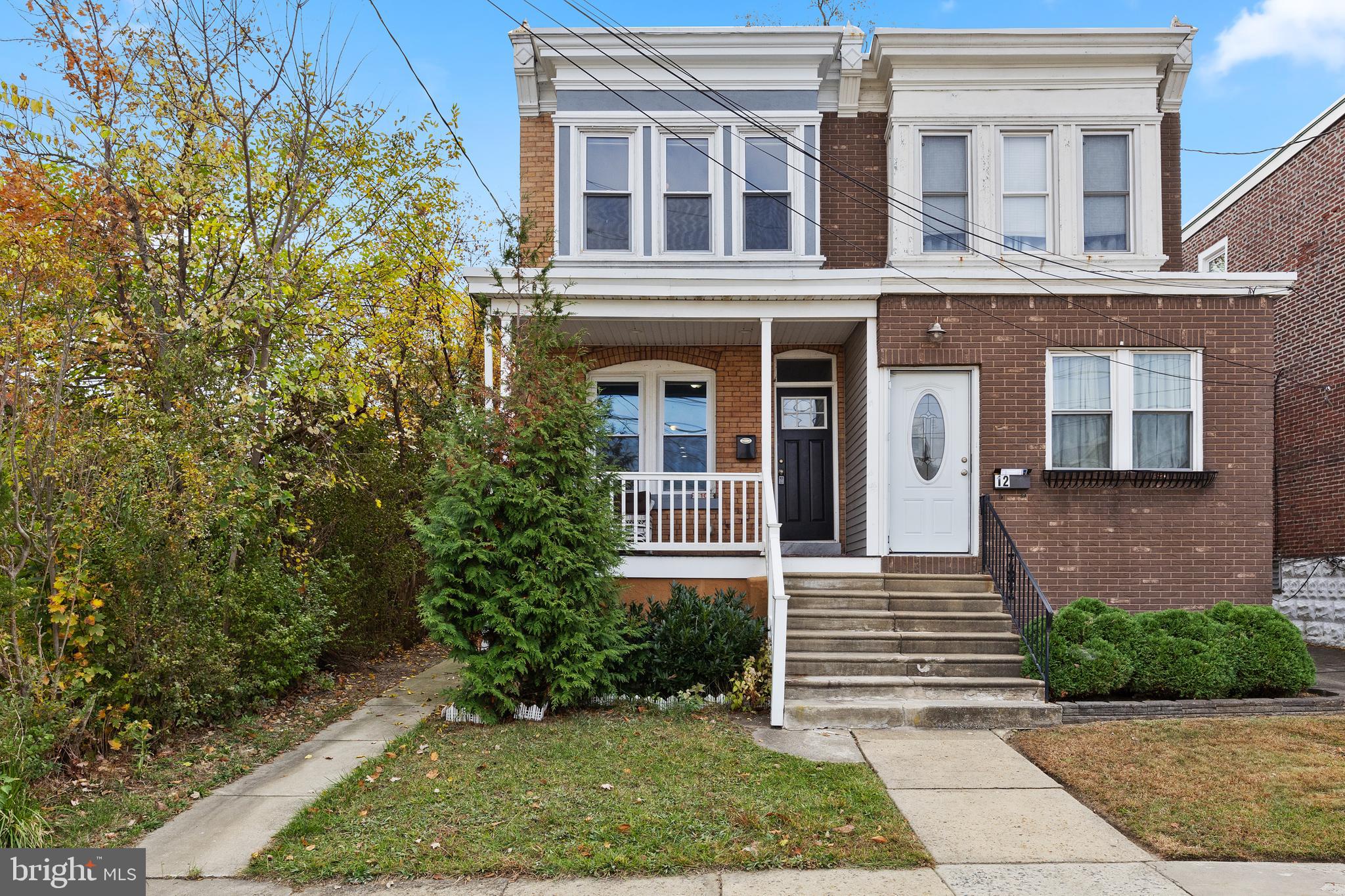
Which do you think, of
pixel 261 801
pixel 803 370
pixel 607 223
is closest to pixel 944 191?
pixel 803 370

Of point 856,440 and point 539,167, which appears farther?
point 539,167

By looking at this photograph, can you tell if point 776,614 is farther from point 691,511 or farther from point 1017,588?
point 691,511

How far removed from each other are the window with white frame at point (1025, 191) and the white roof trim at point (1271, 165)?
190 inches

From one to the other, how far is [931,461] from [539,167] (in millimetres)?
6243

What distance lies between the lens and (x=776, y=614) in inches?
287

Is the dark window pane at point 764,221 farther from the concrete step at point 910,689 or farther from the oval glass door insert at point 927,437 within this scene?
the concrete step at point 910,689

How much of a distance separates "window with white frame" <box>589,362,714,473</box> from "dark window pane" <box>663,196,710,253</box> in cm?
153

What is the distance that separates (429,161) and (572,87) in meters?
2.93

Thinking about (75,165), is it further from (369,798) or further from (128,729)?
(369,798)

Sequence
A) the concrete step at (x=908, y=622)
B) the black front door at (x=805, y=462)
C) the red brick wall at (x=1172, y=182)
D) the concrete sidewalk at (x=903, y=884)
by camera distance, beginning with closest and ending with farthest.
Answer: the concrete sidewalk at (x=903, y=884)
the concrete step at (x=908, y=622)
the red brick wall at (x=1172, y=182)
the black front door at (x=805, y=462)

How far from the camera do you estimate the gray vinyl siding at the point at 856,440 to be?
9711 millimetres

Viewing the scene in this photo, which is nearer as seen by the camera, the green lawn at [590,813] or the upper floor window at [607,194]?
the green lawn at [590,813]

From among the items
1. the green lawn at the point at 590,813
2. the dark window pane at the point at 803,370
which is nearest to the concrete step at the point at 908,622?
the green lawn at the point at 590,813

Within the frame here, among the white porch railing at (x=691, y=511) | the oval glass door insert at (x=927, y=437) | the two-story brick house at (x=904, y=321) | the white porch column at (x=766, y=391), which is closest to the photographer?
the white porch railing at (x=691, y=511)
